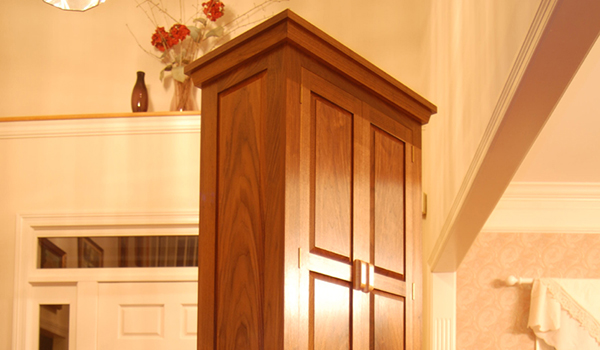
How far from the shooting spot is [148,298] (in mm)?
4023

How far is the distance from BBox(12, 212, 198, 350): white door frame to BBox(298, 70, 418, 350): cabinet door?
6.64 feet

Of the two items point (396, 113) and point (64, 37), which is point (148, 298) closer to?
point (64, 37)

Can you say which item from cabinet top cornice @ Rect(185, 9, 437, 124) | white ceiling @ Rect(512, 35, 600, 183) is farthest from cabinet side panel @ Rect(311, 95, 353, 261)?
white ceiling @ Rect(512, 35, 600, 183)

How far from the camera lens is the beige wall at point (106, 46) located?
437 cm

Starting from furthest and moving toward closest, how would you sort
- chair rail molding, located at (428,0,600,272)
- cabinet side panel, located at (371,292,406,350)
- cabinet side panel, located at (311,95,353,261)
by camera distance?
cabinet side panel, located at (371,292,406,350) → cabinet side panel, located at (311,95,353,261) → chair rail molding, located at (428,0,600,272)

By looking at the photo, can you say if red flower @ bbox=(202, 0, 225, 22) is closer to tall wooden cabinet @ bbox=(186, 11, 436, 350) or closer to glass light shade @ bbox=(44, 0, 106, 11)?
glass light shade @ bbox=(44, 0, 106, 11)

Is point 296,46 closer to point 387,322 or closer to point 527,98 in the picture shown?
point 527,98

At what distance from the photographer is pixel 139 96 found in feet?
14.0

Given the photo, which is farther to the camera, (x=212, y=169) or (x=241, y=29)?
(x=241, y=29)

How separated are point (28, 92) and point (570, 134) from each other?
3.47m

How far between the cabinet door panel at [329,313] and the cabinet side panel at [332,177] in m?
0.09

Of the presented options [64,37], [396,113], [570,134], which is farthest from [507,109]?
[64,37]

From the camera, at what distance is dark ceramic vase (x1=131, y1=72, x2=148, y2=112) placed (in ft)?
13.9

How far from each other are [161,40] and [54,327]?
196 centimetres
